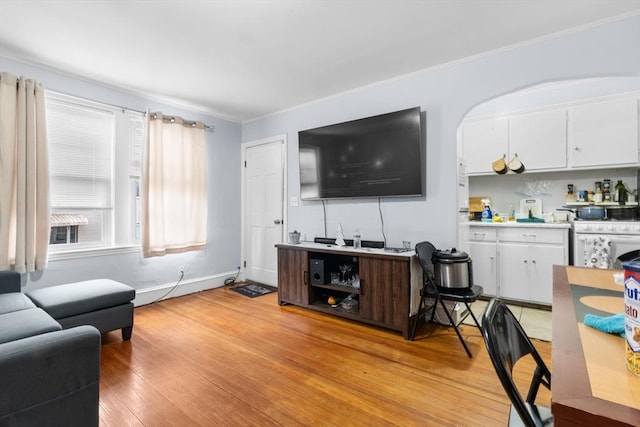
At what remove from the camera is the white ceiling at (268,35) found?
214 cm

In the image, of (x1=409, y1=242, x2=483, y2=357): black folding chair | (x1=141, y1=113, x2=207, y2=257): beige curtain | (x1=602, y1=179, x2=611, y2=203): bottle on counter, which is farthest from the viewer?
(x1=141, y1=113, x2=207, y2=257): beige curtain

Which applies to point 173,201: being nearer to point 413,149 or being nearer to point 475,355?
point 413,149

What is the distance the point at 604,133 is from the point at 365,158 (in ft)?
8.40

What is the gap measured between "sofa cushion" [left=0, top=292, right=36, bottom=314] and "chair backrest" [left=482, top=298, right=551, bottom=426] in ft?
9.43

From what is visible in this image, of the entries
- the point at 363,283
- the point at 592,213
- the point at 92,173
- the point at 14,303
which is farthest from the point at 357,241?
the point at 92,173

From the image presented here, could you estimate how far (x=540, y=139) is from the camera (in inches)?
143

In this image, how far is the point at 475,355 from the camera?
93.7 inches

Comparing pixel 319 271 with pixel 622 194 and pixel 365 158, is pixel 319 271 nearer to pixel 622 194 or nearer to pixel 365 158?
pixel 365 158

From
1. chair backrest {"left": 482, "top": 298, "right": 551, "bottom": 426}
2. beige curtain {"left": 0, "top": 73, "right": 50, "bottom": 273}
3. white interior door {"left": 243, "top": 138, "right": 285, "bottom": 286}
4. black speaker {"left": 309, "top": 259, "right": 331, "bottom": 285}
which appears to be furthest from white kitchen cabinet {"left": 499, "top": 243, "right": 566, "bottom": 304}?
beige curtain {"left": 0, "top": 73, "right": 50, "bottom": 273}

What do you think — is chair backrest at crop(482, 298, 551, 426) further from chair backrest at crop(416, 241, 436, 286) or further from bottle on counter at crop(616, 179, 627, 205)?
bottle on counter at crop(616, 179, 627, 205)

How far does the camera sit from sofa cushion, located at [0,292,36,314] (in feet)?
6.95

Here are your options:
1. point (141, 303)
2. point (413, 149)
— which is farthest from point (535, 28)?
point (141, 303)

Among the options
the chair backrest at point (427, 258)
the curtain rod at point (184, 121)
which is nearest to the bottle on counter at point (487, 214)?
the chair backrest at point (427, 258)

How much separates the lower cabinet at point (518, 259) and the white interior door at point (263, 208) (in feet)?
→ 8.32
